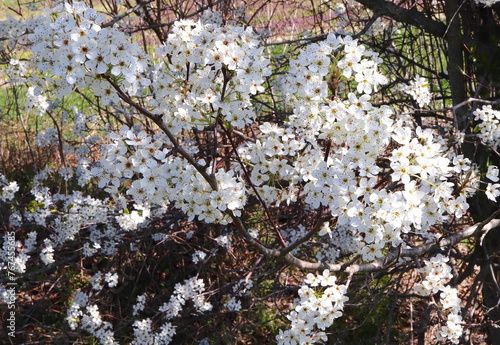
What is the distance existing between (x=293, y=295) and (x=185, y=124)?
2.42 m

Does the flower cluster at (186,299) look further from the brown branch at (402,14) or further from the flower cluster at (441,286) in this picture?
the brown branch at (402,14)

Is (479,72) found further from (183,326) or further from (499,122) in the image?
(183,326)

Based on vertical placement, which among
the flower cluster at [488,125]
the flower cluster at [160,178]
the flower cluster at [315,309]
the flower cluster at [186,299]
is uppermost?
the flower cluster at [488,125]

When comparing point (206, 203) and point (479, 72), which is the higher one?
point (479, 72)

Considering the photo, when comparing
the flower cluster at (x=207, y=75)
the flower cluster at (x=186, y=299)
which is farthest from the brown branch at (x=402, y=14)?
the flower cluster at (x=186, y=299)

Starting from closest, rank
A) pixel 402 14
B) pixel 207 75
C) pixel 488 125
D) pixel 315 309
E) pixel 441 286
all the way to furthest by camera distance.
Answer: pixel 207 75
pixel 315 309
pixel 441 286
pixel 488 125
pixel 402 14

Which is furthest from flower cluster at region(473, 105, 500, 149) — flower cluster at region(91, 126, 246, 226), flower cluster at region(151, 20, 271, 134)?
flower cluster at region(91, 126, 246, 226)

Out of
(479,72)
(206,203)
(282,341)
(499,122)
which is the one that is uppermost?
(479,72)

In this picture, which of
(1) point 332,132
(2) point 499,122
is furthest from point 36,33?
(2) point 499,122

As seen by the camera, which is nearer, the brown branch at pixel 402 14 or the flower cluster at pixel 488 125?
the flower cluster at pixel 488 125

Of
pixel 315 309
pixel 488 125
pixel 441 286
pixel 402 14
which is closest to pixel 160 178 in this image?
pixel 315 309

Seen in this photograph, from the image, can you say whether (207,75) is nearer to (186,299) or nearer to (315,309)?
(315,309)

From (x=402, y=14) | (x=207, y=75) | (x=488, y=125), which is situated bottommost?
(x=207, y=75)

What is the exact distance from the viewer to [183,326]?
373 cm
